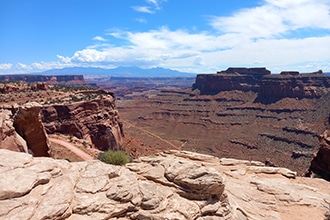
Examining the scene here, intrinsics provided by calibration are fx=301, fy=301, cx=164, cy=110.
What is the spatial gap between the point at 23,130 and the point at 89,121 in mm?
26859

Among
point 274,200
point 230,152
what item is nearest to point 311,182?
point 274,200

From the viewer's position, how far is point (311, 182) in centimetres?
2319

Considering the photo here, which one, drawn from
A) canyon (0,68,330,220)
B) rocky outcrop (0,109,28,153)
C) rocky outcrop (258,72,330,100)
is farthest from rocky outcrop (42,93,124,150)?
rocky outcrop (258,72,330,100)

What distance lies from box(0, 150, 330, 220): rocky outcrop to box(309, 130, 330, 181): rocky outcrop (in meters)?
19.1

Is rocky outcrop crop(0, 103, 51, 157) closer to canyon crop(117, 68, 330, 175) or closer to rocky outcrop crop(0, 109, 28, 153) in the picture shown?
rocky outcrop crop(0, 109, 28, 153)

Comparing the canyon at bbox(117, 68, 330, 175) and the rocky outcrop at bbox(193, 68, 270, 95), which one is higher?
the rocky outcrop at bbox(193, 68, 270, 95)

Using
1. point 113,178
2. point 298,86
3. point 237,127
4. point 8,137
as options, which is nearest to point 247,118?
point 237,127

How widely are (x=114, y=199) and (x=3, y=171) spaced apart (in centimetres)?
447

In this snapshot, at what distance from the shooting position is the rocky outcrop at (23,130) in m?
19.5

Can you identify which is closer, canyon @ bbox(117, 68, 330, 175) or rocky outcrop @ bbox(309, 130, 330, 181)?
rocky outcrop @ bbox(309, 130, 330, 181)

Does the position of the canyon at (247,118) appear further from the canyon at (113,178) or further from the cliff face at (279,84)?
the canyon at (113,178)

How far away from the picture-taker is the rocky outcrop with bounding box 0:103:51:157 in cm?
1945

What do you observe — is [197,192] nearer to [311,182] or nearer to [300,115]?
[311,182]

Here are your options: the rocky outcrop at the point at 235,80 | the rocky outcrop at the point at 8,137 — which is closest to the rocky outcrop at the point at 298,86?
the rocky outcrop at the point at 235,80
